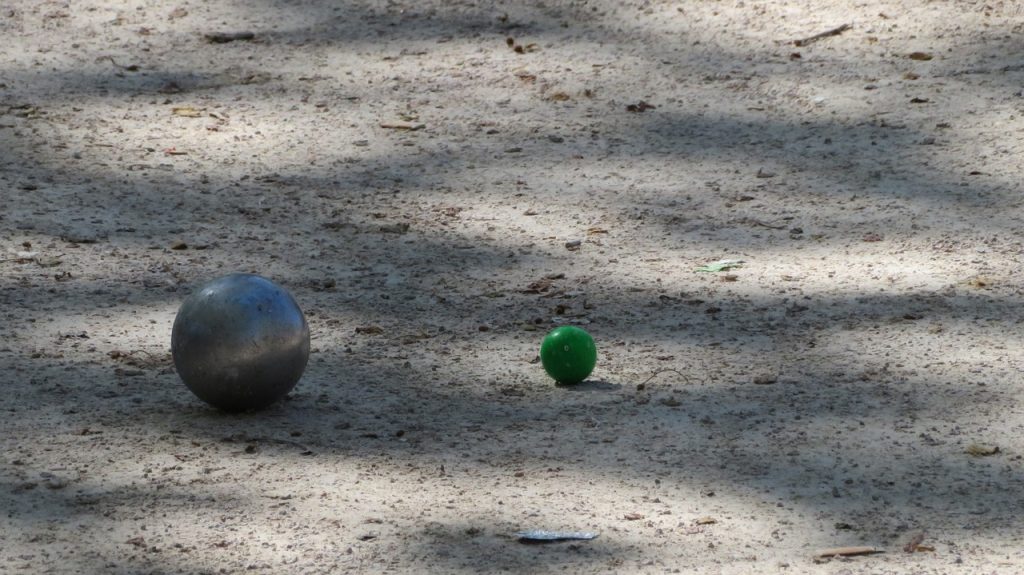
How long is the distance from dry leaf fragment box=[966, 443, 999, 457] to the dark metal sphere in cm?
199

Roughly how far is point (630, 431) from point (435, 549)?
942 millimetres

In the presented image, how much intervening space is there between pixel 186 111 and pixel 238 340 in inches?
136

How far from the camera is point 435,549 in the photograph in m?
3.48

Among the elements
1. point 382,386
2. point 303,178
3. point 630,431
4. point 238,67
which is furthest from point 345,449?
point 238,67

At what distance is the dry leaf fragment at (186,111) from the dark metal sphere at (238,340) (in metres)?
3.22

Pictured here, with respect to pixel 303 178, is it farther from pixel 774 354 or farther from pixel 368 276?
pixel 774 354

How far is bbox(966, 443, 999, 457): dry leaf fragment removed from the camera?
401 centimetres

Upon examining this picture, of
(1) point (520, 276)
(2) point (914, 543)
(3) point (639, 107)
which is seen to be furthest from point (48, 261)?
(2) point (914, 543)

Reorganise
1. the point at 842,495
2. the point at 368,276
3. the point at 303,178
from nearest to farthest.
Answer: the point at 842,495 → the point at 368,276 → the point at 303,178

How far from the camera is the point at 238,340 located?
13.3 feet

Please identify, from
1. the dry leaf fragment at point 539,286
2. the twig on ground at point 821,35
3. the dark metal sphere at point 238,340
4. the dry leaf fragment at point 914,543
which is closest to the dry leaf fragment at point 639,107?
the twig on ground at point 821,35

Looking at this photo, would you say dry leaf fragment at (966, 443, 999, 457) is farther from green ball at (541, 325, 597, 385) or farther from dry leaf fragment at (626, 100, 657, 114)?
dry leaf fragment at (626, 100, 657, 114)

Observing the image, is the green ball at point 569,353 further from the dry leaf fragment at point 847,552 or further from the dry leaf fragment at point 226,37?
the dry leaf fragment at point 226,37

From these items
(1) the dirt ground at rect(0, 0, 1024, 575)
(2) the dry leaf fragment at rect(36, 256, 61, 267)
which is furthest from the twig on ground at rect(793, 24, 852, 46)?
(2) the dry leaf fragment at rect(36, 256, 61, 267)
